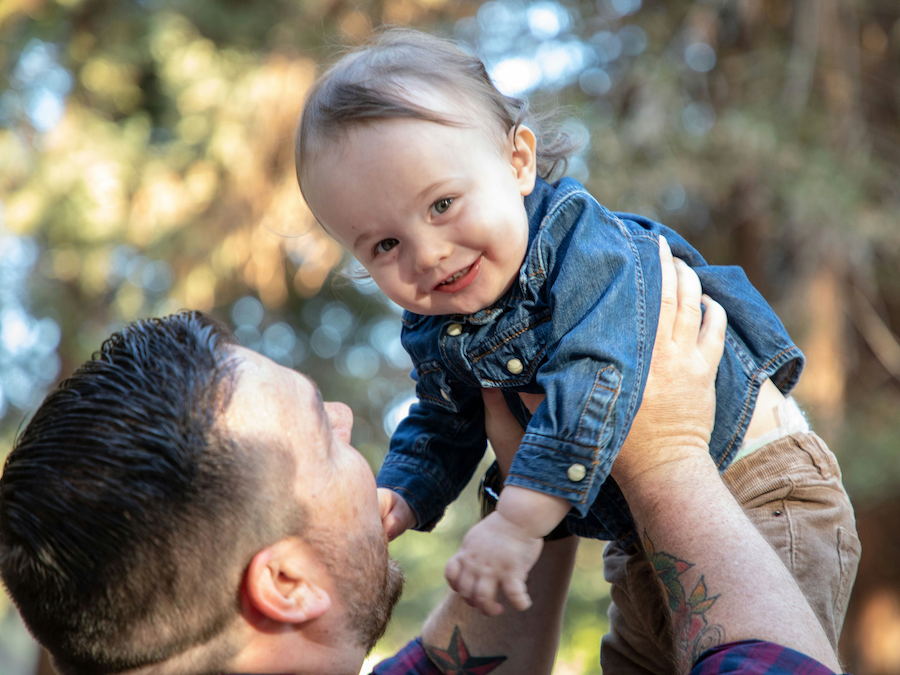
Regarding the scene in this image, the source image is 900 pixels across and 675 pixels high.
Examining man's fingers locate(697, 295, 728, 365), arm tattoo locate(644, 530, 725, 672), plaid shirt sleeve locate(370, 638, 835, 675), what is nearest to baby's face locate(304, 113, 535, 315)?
man's fingers locate(697, 295, 728, 365)

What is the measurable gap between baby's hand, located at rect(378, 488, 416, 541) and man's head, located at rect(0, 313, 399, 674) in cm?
30

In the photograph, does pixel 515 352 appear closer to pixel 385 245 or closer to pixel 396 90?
pixel 385 245

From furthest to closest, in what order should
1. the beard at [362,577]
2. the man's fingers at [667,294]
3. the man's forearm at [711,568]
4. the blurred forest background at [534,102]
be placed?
the blurred forest background at [534,102], the man's fingers at [667,294], the beard at [362,577], the man's forearm at [711,568]

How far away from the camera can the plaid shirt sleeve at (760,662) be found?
1280 mm

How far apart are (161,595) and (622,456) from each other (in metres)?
0.97

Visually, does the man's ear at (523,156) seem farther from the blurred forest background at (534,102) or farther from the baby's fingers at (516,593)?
the blurred forest background at (534,102)

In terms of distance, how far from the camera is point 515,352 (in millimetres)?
1719

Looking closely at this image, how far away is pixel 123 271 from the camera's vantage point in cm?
632

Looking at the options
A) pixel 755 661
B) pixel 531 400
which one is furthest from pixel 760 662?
pixel 531 400

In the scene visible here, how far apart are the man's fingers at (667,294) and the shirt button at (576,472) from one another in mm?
409

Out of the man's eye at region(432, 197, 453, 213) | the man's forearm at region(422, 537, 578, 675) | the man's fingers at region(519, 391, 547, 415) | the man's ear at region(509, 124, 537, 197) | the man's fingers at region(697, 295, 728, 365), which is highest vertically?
the man's ear at region(509, 124, 537, 197)

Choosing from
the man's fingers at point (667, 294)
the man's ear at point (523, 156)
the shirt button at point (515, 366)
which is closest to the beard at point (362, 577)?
the shirt button at point (515, 366)

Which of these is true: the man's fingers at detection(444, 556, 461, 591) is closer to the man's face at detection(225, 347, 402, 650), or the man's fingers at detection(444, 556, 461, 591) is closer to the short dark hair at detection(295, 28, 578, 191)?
the man's face at detection(225, 347, 402, 650)

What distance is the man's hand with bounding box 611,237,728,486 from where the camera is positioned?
5.36ft
